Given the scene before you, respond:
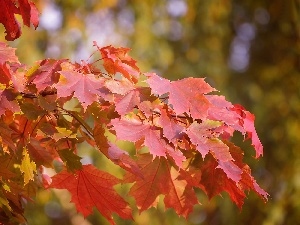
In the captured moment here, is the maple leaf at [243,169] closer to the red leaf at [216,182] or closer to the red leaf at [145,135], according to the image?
the red leaf at [216,182]

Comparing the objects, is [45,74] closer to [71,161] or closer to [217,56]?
[71,161]

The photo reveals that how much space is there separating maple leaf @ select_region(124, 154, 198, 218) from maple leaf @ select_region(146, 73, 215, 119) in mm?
190

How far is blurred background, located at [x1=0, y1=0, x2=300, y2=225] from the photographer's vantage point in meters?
4.62

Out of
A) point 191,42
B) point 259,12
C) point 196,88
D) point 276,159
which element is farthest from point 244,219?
point 196,88

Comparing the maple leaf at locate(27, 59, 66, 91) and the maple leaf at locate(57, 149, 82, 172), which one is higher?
the maple leaf at locate(27, 59, 66, 91)

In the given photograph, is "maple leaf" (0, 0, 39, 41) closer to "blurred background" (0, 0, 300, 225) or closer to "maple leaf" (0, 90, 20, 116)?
"maple leaf" (0, 90, 20, 116)

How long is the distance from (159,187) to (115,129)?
0.27m

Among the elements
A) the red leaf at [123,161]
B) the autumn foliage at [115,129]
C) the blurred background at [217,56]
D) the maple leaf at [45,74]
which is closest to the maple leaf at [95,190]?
the autumn foliage at [115,129]

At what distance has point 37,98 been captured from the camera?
1200 mm

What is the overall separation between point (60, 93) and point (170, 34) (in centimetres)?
423

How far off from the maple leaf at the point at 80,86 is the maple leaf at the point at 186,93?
99mm

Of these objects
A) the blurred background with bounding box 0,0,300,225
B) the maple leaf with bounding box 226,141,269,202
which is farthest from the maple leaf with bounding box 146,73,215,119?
the blurred background with bounding box 0,0,300,225

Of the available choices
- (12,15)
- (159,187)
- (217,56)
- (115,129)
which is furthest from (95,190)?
(217,56)

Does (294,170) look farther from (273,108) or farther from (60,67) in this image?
(60,67)
